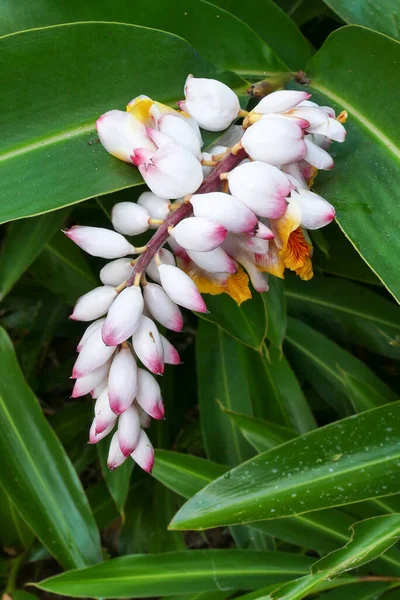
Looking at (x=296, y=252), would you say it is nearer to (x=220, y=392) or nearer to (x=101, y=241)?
(x=101, y=241)

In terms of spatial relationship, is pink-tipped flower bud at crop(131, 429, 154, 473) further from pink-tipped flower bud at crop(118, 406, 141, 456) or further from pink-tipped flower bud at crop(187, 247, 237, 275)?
pink-tipped flower bud at crop(187, 247, 237, 275)

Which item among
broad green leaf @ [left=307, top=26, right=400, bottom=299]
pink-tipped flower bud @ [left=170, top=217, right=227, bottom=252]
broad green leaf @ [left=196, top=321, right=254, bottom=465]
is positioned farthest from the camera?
broad green leaf @ [left=196, top=321, right=254, bottom=465]

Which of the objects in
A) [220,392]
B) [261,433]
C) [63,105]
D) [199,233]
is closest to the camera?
[199,233]

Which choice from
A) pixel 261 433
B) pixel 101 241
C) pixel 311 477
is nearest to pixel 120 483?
pixel 261 433

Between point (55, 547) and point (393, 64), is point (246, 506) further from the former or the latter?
point (393, 64)

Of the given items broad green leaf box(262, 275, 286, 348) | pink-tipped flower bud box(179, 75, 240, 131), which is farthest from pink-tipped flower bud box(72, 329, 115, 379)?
broad green leaf box(262, 275, 286, 348)

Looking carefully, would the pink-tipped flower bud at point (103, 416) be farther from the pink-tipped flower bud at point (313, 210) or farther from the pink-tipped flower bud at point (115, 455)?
the pink-tipped flower bud at point (313, 210)

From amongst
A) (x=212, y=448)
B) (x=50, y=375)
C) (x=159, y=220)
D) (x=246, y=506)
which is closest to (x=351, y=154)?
(x=159, y=220)

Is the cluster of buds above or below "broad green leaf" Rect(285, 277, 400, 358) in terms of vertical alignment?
above
